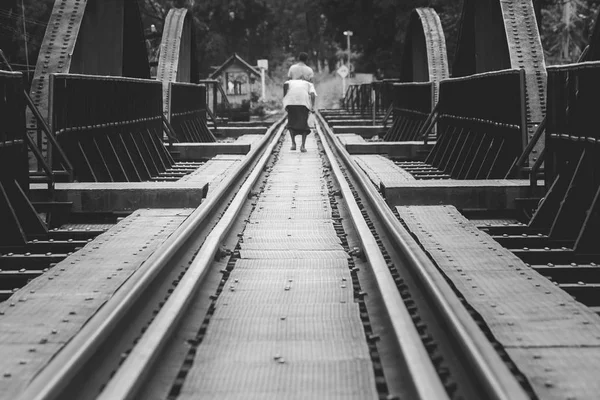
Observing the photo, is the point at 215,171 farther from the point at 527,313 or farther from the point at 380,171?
the point at 527,313

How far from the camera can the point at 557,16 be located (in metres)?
61.2

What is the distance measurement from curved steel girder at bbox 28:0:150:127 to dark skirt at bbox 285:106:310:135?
2.79m

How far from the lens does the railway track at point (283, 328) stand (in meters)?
4.30

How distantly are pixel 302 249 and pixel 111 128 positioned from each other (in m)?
5.87

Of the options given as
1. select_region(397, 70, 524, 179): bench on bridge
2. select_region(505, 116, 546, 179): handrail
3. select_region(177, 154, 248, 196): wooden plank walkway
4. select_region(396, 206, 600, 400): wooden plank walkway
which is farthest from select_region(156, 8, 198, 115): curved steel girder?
select_region(396, 206, 600, 400): wooden plank walkway

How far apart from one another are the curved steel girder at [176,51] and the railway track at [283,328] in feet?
41.2

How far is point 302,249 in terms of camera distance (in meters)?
8.16

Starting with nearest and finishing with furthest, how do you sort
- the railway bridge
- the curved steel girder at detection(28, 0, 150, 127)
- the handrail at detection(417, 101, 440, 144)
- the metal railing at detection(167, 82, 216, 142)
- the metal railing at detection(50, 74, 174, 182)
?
1. the railway bridge
2. the metal railing at detection(50, 74, 174, 182)
3. the curved steel girder at detection(28, 0, 150, 127)
4. the handrail at detection(417, 101, 440, 144)
5. the metal railing at detection(167, 82, 216, 142)

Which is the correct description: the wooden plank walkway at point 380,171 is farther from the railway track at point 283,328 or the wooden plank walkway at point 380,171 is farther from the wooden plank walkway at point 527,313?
the railway track at point 283,328

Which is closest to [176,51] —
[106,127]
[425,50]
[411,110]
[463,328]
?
[411,110]

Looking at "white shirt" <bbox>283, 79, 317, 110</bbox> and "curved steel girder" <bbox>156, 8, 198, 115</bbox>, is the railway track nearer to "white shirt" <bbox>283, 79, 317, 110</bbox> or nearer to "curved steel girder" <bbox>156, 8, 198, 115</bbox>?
"white shirt" <bbox>283, 79, 317, 110</bbox>

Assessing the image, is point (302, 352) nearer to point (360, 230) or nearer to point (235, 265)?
point (235, 265)

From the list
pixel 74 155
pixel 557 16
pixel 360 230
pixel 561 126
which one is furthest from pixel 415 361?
pixel 557 16

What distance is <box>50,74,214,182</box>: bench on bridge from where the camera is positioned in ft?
37.8
